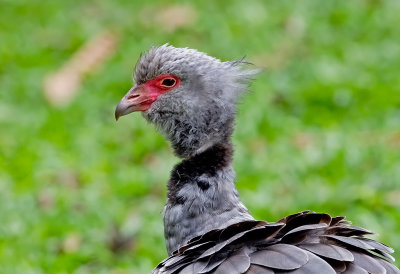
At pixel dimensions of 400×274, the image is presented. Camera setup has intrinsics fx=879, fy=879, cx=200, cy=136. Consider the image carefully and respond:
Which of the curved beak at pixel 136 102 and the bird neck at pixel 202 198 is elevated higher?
the curved beak at pixel 136 102

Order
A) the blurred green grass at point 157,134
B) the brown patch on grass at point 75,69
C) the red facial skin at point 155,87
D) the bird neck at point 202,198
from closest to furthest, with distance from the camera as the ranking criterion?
1. the bird neck at point 202,198
2. the red facial skin at point 155,87
3. the blurred green grass at point 157,134
4. the brown patch on grass at point 75,69

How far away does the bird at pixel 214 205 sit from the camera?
311 centimetres

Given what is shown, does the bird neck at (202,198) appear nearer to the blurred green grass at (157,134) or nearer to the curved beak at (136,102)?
the curved beak at (136,102)

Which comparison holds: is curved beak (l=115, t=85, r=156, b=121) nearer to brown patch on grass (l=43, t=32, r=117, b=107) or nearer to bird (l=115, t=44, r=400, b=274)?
bird (l=115, t=44, r=400, b=274)

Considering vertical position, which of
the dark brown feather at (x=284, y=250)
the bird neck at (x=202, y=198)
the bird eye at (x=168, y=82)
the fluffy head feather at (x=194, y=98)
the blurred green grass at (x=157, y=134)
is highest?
the blurred green grass at (x=157, y=134)

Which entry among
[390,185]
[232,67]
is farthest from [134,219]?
[232,67]

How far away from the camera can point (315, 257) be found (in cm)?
305

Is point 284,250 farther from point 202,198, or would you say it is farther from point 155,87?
point 155,87

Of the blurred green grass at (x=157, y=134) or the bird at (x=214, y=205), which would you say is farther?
the blurred green grass at (x=157, y=134)

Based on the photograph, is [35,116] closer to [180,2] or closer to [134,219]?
[134,219]

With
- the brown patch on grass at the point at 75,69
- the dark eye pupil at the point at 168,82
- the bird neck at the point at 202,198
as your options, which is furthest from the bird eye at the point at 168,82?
the brown patch on grass at the point at 75,69

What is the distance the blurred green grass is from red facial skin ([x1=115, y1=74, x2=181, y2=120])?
39cm

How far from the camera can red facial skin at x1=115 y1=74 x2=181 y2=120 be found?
3811mm

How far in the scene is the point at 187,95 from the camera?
374cm
